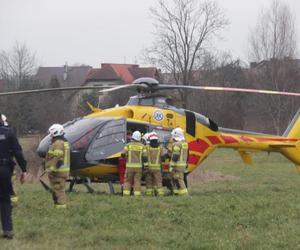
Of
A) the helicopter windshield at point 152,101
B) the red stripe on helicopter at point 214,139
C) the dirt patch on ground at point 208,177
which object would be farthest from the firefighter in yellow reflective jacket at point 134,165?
the dirt patch on ground at point 208,177

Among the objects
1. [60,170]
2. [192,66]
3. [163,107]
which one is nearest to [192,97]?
[192,66]

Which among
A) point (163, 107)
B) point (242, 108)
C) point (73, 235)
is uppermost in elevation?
point (163, 107)

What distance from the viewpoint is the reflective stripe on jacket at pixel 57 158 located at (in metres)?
12.2

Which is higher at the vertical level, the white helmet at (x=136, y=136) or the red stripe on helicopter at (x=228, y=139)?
the white helmet at (x=136, y=136)

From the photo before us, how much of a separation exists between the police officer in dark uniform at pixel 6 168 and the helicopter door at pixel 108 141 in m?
5.99

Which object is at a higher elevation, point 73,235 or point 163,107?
point 163,107

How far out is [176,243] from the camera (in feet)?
29.0

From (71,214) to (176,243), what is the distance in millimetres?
2865

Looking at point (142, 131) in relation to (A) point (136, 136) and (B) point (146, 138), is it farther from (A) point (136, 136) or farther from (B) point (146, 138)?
(A) point (136, 136)

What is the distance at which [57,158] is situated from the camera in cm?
1226

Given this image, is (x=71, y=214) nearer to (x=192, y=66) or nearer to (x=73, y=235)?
(x=73, y=235)

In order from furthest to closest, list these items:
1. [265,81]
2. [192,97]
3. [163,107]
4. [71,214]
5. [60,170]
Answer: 1. [192,97]
2. [265,81]
3. [163,107]
4. [60,170]
5. [71,214]

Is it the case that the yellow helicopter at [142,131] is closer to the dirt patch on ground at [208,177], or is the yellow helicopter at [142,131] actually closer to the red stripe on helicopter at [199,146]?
the red stripe on helicopter at [199,146]

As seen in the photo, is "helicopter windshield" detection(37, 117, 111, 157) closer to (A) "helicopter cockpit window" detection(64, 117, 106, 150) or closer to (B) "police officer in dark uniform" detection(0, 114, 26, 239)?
(A) "helicopter cockpit window" detection(64, 117, 106, 150)
